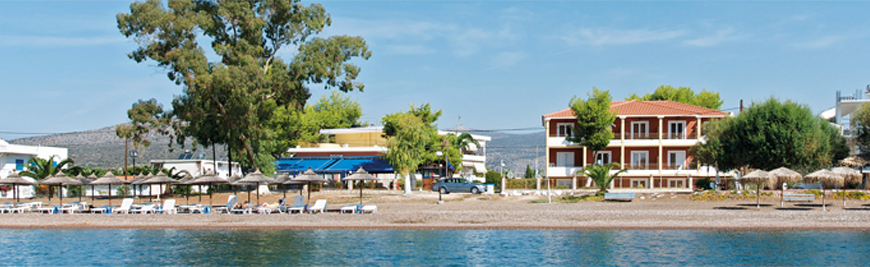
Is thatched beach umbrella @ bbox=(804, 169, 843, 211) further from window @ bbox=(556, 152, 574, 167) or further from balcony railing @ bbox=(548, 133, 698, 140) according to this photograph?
window @ bbox=(556, 152, 574, 167)

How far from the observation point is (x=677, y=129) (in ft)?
186

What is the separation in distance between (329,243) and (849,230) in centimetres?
2007

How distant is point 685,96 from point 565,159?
2527cm

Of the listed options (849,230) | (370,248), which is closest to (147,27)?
(370,248)

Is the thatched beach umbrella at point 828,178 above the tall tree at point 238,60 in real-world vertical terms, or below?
below

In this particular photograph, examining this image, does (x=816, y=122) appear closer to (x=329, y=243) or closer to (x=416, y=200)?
(x=416, y=200)

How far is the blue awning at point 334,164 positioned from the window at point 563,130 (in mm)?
14096

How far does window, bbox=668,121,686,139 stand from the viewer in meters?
56.2

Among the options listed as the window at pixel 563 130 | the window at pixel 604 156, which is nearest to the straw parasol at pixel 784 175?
the window at pixel 604 156

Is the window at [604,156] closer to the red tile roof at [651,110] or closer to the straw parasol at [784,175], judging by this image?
the red tile roof at [651,110]

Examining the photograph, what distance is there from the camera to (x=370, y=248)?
24.5 metres

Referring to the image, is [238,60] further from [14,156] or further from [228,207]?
[14,156]

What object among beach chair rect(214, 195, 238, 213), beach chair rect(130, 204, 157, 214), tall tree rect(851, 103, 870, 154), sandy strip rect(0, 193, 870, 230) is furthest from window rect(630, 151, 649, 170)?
beach chair rect(130, 204, 157, 214)

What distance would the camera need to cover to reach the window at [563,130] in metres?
58.0
